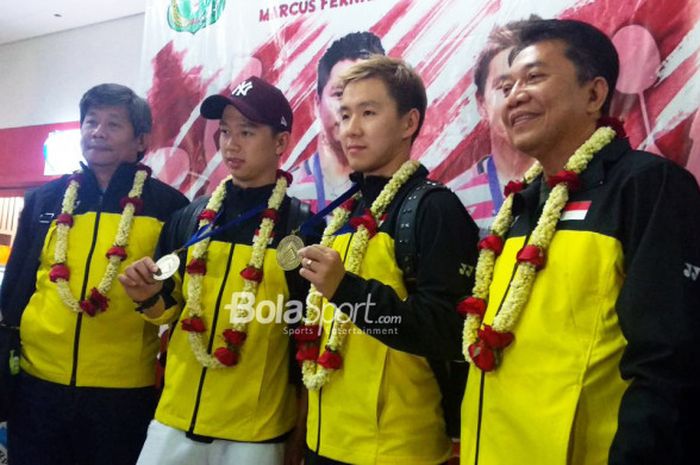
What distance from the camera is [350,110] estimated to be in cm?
181

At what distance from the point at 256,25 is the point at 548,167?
74.3 inches

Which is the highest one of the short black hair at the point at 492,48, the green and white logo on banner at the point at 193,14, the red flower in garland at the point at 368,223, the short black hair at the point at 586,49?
the green and white logo on banner at the point at 193,14

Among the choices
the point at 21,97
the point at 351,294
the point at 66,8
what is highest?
Result: the point at 66,8

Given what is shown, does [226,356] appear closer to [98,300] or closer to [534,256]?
[98,300]

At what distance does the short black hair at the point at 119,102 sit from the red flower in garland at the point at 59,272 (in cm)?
67

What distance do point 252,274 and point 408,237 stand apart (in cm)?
61

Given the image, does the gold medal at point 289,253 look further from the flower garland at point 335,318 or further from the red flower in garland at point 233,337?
the red flower in garland at point 233,337

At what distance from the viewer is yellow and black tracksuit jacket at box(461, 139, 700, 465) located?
1029 mm

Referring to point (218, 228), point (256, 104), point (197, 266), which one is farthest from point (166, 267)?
point (256, 104)

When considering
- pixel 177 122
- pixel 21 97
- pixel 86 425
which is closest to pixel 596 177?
pixel 86 425

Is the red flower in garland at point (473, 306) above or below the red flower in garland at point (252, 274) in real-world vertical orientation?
→ below

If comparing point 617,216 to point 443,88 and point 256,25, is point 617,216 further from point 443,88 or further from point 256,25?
point 256,25

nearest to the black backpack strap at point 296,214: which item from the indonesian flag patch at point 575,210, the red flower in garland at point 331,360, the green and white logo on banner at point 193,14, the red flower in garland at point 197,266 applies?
the red flower in garland at point 197,266

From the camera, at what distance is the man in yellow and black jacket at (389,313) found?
1479 mm
